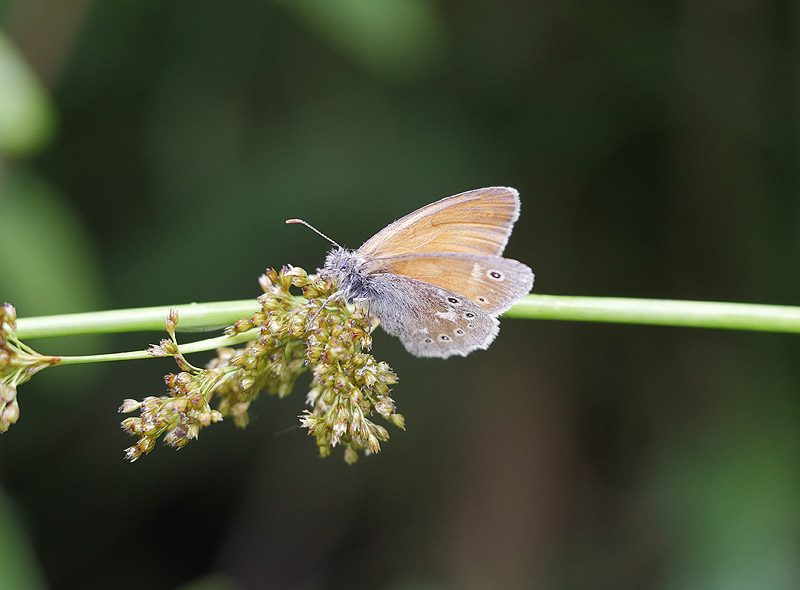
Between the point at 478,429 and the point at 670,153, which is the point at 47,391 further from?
the point at 670,153

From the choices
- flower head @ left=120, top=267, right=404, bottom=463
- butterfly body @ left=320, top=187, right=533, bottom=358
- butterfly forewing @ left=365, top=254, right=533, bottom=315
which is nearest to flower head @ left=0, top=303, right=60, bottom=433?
flower head @ left=120, top=267, right=404, bottom=463

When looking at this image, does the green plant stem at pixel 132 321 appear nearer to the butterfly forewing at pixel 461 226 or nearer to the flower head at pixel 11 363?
the flower head at pixel 11 363

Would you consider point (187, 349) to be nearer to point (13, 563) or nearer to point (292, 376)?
point (292, 376)

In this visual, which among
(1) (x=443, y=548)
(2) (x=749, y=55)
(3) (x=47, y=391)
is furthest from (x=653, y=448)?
(3) (x=47, y=391)

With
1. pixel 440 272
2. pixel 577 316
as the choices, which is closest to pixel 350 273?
pixel 440 272

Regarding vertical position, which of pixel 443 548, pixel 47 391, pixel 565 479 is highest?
pixel 47 391

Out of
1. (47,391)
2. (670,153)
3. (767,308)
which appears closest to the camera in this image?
(767,308)

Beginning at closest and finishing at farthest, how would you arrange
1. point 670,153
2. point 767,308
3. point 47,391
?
point 767,308 < point 47,391 < point 670,153

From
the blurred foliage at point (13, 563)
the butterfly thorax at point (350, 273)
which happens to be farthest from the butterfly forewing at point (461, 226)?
the blurred foliage at point (13, 563)
